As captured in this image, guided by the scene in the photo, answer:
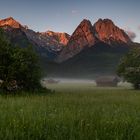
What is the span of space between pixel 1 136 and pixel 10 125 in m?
1.66

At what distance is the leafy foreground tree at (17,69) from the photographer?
40625 mm

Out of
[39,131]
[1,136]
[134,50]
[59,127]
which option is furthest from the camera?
[134,50]

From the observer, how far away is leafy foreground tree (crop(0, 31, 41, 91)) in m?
40.6

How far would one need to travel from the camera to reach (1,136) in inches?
439

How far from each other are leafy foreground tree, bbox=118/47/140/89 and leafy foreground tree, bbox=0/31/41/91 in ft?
101

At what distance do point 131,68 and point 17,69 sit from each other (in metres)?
34.4

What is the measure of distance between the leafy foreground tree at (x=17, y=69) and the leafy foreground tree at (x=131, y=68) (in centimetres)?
3078

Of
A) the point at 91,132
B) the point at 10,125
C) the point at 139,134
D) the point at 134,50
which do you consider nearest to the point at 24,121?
the point at 10,125

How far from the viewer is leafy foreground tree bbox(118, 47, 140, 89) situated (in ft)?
233

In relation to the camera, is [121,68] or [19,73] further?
[121,68]

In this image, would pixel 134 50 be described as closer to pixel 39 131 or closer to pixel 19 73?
pixel 19 73

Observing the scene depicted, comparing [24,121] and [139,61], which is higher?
[139,61]

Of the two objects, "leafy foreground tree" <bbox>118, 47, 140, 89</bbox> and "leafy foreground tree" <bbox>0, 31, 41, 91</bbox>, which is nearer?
"leafy foreground tree" <bbox>0, 31, 41, 91</bbox>

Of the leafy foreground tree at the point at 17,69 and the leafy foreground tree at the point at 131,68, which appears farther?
the leafy foreground tree at the point at 131,68
